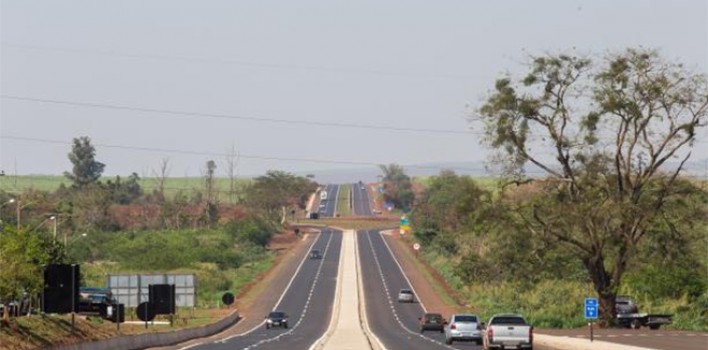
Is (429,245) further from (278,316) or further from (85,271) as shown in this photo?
(278,316)

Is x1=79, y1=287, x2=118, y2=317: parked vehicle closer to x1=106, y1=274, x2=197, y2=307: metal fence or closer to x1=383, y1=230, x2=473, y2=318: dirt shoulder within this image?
x1=106, y1=274, x2=197, y2=307: metal fence

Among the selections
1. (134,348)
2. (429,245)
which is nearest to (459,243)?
(429,245)

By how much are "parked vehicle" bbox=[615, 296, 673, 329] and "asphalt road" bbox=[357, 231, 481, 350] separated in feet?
39.0

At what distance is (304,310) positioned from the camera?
118250 millimetres

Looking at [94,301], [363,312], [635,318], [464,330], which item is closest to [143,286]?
[94,301]

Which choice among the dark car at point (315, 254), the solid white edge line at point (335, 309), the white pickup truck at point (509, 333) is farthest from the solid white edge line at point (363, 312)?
the dark car at point (315, 254)

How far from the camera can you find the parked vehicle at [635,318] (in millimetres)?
84312

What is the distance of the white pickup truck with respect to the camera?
2249 inches

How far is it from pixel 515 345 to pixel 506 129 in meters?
32.2

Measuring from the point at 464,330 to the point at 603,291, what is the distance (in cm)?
2125

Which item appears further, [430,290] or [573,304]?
[430,290]

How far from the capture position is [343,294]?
5182 inches

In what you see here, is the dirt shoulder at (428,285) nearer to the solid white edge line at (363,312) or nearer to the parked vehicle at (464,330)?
the solid white edge line at (363,312)

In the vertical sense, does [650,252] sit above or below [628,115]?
below
